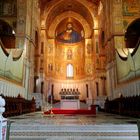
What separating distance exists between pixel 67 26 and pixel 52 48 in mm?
6016

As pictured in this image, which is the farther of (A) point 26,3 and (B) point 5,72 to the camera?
(A) point 26,3

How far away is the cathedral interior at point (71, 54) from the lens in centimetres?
1020

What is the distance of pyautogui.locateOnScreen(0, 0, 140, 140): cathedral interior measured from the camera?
10.2 m

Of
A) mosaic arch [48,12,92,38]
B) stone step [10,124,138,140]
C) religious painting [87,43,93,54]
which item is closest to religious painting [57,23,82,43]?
mosaic arch [48,12,92,38]

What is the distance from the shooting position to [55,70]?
27719 mm

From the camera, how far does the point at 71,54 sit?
29859 mm

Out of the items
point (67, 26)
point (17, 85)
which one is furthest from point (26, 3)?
point (67, 26)

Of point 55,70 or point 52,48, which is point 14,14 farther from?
point 55,70

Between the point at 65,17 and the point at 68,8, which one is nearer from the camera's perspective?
the point at 68,8

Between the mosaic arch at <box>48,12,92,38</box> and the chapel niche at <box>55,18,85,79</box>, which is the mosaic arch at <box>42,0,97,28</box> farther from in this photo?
the chapel niche at <box>55,18,85,79</box>

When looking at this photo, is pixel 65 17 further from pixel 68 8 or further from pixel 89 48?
pixel 89 48

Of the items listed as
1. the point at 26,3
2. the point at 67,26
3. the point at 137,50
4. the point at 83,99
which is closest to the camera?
the point at 137,50

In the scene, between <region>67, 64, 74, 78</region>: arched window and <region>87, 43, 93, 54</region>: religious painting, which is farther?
<region>67, 64, 74, 78</region>: arched window

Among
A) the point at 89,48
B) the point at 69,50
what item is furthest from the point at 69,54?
the point at 89,48
